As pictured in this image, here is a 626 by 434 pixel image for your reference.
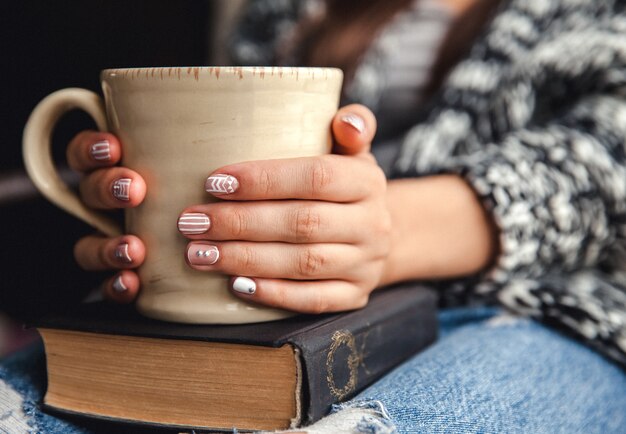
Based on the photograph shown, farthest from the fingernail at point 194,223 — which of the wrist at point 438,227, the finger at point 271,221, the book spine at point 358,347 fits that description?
the wrist at point 438,227

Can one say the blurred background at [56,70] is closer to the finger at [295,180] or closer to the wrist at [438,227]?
the finger at [295,180]

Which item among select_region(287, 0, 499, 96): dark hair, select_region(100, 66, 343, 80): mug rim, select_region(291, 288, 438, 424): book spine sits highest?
select_region(287, 0, 499, 96): dark hair

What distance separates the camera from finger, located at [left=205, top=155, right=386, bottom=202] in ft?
1.39

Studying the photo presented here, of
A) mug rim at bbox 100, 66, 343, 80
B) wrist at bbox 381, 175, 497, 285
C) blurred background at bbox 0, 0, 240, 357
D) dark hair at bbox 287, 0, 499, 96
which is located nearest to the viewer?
mug rim at bbox 100, 66, 343, 80

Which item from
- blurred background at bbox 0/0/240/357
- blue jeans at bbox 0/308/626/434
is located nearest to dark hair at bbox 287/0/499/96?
blurred background at bbox 0/0/240/357

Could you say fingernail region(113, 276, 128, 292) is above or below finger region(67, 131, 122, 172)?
below

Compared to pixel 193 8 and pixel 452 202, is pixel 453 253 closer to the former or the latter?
pixel 452 202

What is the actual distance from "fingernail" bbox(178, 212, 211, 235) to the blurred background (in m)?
0.19

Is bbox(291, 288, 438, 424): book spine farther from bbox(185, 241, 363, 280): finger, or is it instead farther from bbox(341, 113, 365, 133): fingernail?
bbox(341, 113, 365, 133): fingernail

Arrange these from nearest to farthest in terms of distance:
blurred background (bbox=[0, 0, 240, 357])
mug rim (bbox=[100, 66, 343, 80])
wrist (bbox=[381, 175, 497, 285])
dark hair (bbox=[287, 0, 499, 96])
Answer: mug rim (bbox=[100, 66, 343, 80])
wrist (bbox=[381, 175, 497, 285])
blurred background (bbox=[0, 0, 240, 357])
dark hair (bbox=[287, 0, 499, 96])

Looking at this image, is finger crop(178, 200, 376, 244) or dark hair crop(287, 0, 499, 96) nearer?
finger crop(178, 200, 376, 244)

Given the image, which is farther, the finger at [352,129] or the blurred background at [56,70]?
the blurred background at [56,70]

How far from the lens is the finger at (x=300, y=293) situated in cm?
44

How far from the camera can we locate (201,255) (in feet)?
1.40
